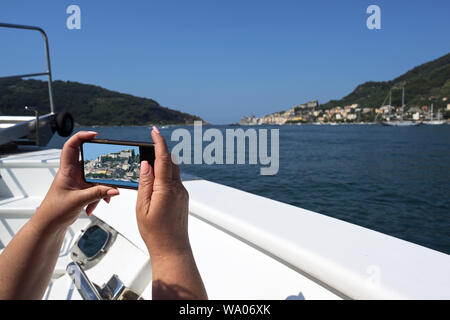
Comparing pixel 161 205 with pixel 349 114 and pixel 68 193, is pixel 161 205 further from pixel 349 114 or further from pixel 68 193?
pixel 349 114

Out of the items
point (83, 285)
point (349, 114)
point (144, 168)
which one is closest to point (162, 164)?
point (144, 168)

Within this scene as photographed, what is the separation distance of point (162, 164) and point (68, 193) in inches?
10.3

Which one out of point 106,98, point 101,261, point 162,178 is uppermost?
point 106,98

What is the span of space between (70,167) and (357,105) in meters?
71.5

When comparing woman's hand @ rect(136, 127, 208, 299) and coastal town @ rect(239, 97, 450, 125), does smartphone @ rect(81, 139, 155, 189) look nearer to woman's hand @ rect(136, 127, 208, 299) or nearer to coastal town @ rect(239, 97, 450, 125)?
woman's hand @ rect(136, 127, 208, 299)

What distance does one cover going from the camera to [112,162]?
62 cm

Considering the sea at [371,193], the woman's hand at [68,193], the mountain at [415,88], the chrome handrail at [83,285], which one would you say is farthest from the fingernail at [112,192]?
the mountain at [415,88]

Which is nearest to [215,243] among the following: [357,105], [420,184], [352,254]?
[352,254]

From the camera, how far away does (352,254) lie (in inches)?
28.9

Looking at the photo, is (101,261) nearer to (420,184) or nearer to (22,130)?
(22,130)

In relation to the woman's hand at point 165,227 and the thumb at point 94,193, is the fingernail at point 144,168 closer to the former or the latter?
the woman's hand at point 165,227

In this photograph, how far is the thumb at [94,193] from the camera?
619 millimetres

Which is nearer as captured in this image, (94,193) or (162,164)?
(162,164)

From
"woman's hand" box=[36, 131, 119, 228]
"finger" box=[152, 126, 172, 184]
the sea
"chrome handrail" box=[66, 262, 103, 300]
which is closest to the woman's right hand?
"finger" box=[152, 126, 172, 184]
